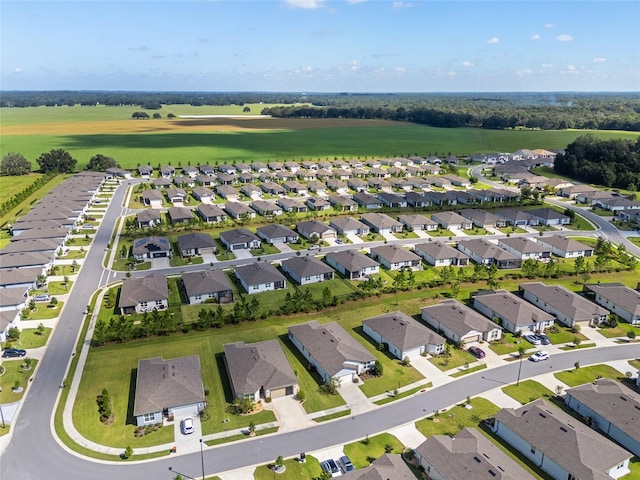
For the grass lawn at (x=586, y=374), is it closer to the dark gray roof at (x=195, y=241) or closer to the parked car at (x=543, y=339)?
the parked car at (x=543, y=339)

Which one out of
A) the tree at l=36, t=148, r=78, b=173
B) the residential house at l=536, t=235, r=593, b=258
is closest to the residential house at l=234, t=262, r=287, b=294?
the residential house at l=536, t=235, r=593, b=258

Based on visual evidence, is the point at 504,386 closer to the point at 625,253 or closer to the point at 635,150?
the point at 625,253

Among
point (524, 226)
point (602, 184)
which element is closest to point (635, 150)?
point (602, 184)

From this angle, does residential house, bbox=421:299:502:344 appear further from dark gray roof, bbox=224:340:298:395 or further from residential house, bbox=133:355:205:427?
residential house, bbox=133:355:205:427

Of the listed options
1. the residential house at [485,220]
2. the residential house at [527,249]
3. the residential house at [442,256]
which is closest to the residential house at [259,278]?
the residential house at [442,256]

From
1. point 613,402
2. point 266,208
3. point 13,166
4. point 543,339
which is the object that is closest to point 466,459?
point 613,402
